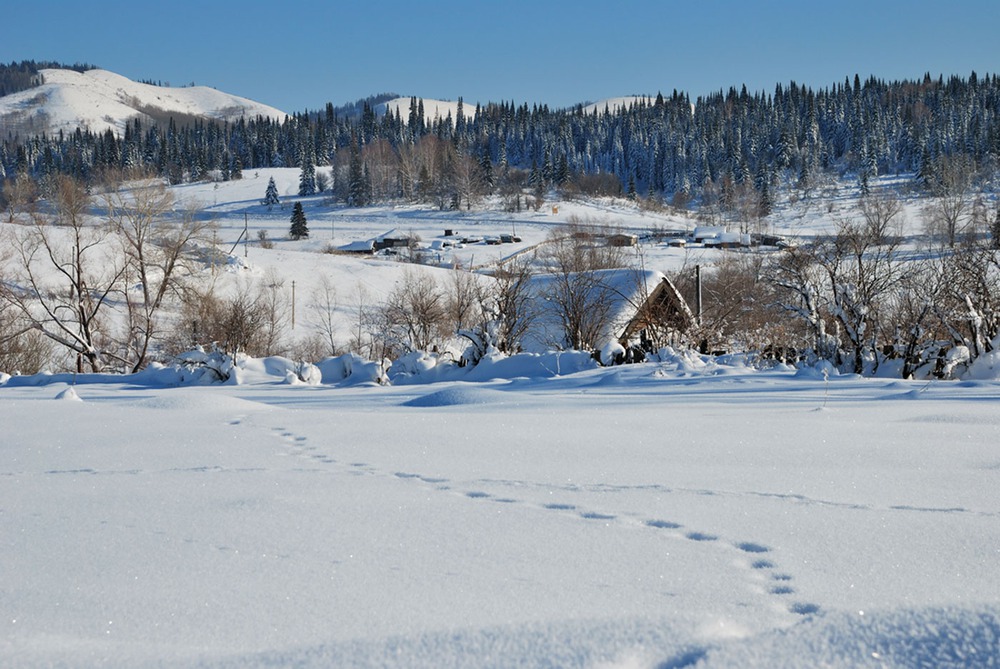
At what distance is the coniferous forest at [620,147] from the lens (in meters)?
110

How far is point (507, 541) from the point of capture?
2299 mm

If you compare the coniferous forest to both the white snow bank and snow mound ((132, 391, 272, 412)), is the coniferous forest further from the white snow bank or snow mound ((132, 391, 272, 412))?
the white snow bank

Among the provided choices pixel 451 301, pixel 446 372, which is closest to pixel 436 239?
pixel 451 301

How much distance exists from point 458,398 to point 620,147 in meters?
149

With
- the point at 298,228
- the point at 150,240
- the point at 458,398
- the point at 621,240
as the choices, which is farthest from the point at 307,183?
the point at 458,398

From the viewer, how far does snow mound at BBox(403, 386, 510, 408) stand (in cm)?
683

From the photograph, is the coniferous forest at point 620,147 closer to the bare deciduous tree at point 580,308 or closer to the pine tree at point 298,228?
the pine tree at point 298,228

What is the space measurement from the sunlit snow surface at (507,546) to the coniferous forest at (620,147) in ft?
315

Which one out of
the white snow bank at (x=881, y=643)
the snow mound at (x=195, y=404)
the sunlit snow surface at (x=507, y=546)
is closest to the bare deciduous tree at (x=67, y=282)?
the snow mound at (x=195, y=404)

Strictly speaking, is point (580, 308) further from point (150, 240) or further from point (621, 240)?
point (621, 240)

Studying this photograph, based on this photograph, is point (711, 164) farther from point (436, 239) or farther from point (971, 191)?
point (436, 239)

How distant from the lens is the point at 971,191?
319 ft

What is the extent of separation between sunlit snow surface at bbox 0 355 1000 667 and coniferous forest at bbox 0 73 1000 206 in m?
96.1

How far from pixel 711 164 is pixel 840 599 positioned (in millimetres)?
135000
